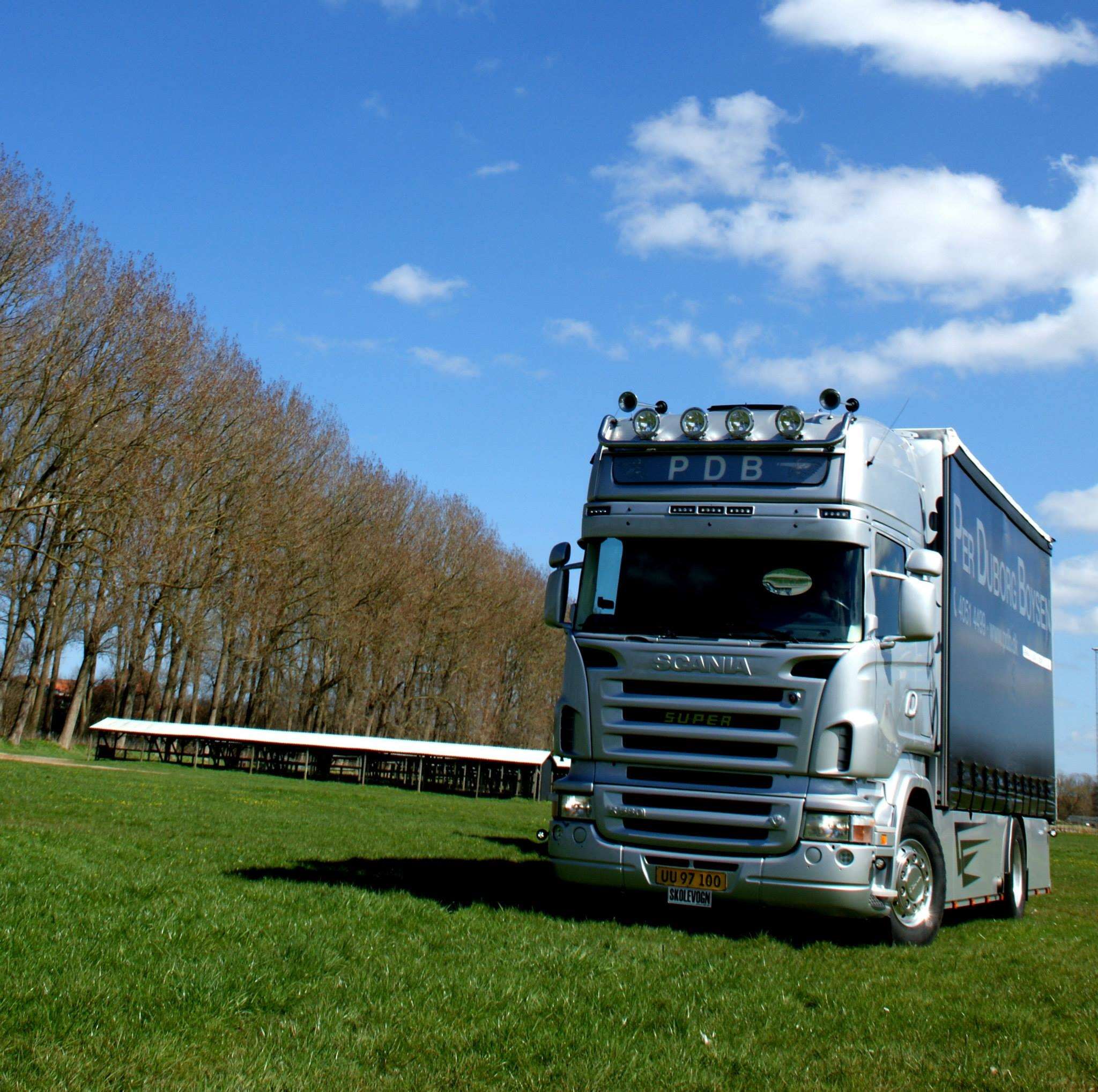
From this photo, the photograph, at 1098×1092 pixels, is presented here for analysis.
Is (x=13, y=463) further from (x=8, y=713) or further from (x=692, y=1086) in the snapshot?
(x=692, y=1086)

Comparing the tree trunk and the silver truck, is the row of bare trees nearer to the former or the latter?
the tree trunk

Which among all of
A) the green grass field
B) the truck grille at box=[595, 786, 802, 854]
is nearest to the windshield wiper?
the truck grille at box=[595, 786, 802, 854]

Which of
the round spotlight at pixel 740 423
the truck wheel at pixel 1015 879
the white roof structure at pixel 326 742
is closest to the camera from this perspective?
the round spotlight at pixel 740 423

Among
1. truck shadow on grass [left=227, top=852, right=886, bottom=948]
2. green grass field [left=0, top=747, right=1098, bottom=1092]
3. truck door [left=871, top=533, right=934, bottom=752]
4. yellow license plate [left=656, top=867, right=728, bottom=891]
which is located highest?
truck door [left=871, top=533, right=934, bottom=752]

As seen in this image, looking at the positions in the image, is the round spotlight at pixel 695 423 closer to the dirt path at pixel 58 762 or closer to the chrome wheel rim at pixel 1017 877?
the chrome wheel rim at pixel 1017 877

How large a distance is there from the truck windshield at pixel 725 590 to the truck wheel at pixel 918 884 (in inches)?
70.6

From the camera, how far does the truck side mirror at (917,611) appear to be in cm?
959

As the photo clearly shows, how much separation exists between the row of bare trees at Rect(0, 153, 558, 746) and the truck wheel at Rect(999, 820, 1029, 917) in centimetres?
2746

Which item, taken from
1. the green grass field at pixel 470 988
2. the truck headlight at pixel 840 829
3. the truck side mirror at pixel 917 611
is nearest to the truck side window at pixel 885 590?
the truck side mirror at pixel 917 611

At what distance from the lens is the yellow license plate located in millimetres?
9492

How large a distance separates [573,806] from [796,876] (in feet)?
6.03

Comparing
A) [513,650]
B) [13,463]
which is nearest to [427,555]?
[513,650]

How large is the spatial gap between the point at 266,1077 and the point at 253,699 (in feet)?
181

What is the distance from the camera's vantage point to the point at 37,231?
113 feet
